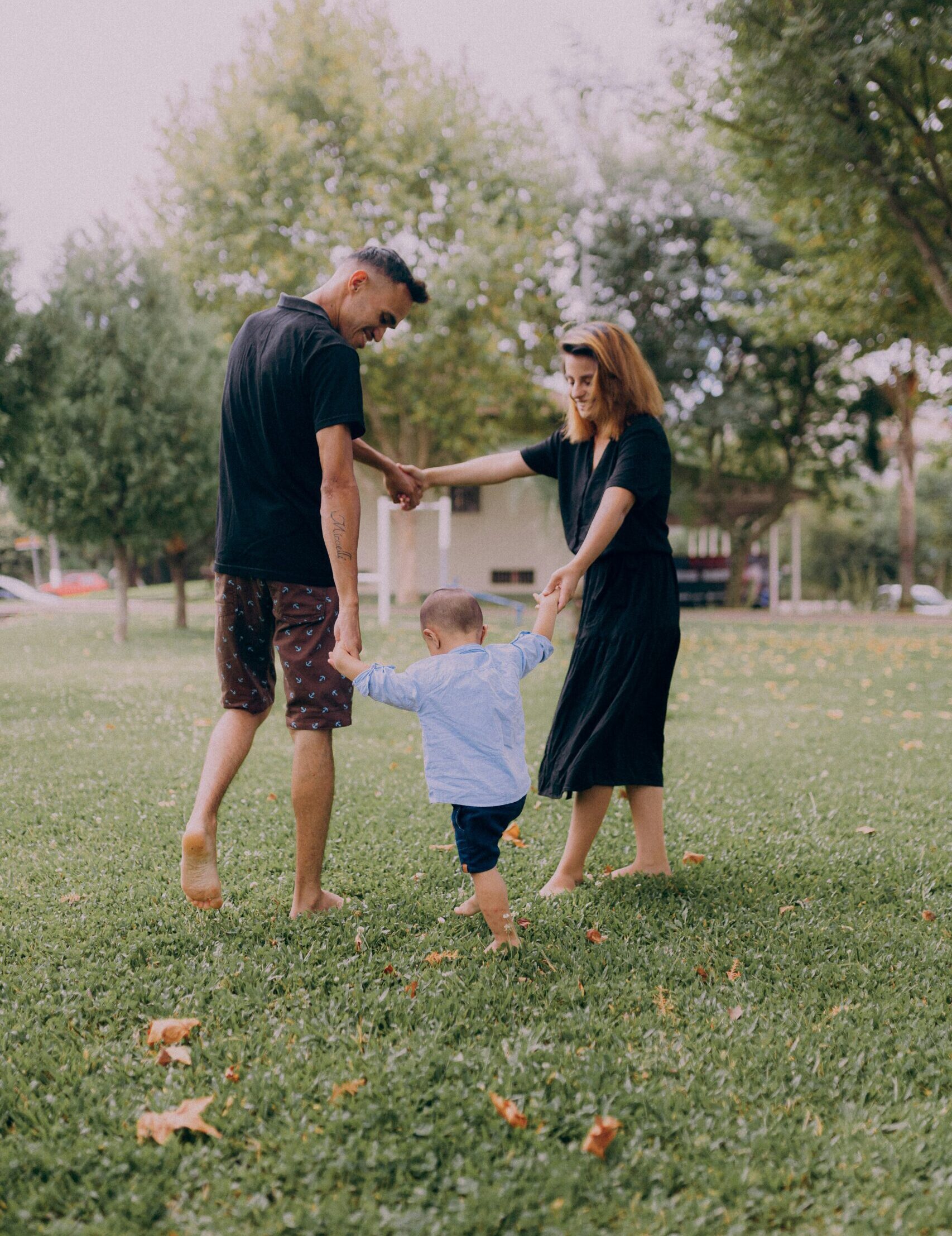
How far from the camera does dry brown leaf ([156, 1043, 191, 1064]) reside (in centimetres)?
238

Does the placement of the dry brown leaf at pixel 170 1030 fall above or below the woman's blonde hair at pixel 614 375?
below

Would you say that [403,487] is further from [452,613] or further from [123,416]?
[123,416]

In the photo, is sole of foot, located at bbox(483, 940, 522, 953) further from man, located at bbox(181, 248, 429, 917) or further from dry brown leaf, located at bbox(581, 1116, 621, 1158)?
dry brown leaf, located at bbox(581, 1116, 621, 1158)

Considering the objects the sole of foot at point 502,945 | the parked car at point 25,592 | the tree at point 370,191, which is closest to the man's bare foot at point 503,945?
the sole of foot at point 502,945

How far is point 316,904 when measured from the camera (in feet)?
11.1

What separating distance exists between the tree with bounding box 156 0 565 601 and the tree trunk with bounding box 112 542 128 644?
22.9 feet

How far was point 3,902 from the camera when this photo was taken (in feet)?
11.5

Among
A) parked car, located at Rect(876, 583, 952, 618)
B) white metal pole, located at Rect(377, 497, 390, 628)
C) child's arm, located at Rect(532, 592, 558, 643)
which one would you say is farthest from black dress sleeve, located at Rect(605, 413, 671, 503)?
parked car, located at Rect(876, 583, 952, 618)

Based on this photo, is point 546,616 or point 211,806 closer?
point 546,616

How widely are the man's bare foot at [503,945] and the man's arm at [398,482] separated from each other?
5.43 feet

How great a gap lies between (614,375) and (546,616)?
3.11ft

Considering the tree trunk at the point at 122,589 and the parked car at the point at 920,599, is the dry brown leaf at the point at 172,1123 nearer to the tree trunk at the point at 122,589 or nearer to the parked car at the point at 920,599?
the tree trunk at the point at 122,589

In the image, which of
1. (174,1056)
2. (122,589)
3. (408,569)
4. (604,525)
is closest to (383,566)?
(122,589)

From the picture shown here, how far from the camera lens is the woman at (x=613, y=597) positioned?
11.4 ft
